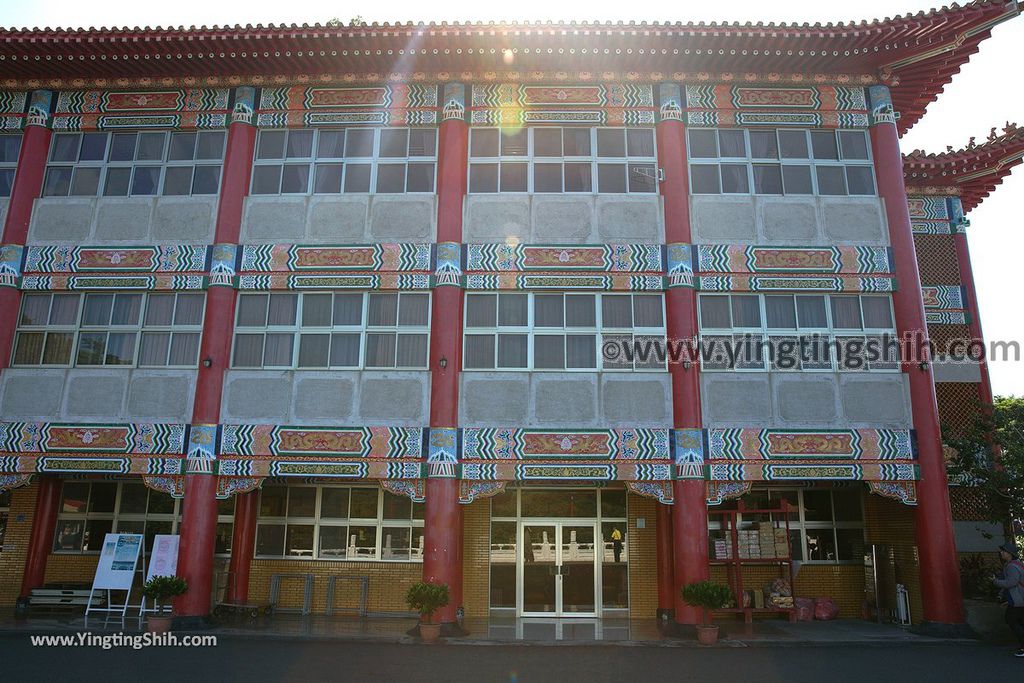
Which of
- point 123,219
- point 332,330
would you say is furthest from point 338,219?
point 123,219

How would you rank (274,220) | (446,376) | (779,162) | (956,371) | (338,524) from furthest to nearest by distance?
1. (956,371)
2. (338,524)
3. (779,162)
4. (274,220)
5. (446,376)

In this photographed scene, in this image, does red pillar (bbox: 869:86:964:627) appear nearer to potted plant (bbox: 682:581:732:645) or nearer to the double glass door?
potted plant (bbox: 682:581:732:645)

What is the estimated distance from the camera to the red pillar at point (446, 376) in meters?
12.3

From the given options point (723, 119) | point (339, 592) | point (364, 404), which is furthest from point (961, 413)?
point (339, 592)

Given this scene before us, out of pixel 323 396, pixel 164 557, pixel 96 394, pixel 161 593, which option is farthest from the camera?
pixel 96 394

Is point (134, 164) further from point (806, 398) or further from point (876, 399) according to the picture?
point (876, 399)

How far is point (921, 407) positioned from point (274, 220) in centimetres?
1227

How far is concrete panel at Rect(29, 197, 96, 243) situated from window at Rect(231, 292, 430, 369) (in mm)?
3597

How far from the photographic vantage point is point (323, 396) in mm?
13062

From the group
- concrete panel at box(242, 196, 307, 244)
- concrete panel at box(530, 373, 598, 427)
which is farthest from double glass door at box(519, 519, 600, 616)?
concrete panel at box(242, 196, 307, 244)

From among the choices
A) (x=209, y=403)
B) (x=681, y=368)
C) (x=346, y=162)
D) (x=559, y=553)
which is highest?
(x=346, y=162)

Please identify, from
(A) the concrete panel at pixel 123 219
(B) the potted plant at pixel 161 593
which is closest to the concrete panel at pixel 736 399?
(B) the potted plant at pixel 161 593

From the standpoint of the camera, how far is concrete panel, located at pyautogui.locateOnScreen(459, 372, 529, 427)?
12812 millimetres

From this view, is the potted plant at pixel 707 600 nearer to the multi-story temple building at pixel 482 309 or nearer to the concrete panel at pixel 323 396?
the multi-story temple building at pixel 482 309
